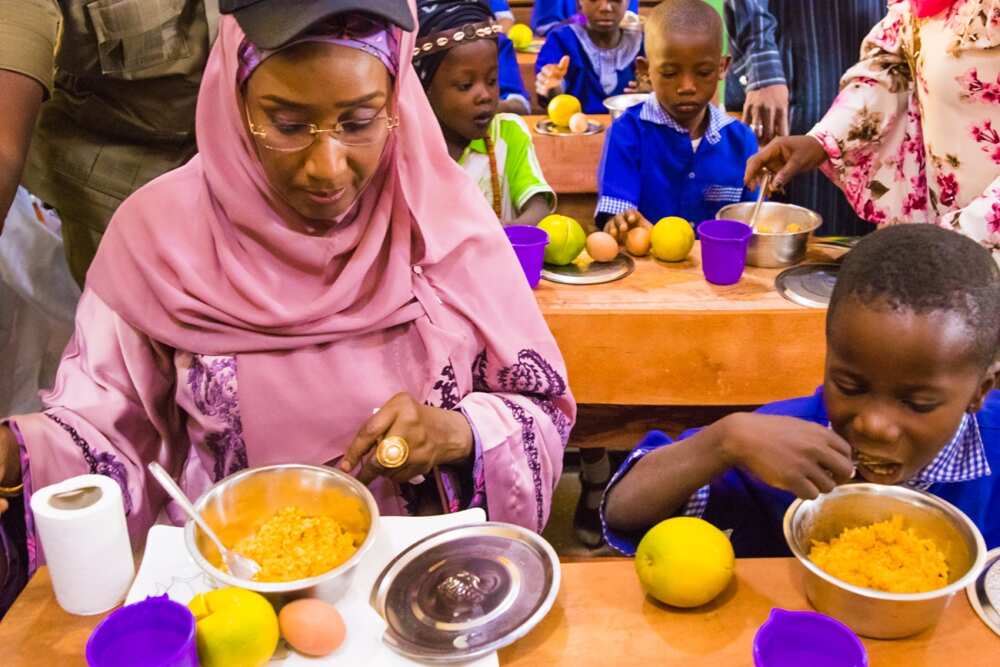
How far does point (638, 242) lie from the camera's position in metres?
2.71

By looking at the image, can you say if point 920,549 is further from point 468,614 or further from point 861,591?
point 468,614

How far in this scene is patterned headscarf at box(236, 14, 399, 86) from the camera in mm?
1326

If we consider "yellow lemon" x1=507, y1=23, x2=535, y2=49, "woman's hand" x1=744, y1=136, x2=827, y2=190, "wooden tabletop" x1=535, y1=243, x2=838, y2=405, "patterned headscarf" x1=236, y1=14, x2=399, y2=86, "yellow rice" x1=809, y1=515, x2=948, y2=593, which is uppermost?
"patterned headscarf" x1=236, y1=14, x2=399, y2=86

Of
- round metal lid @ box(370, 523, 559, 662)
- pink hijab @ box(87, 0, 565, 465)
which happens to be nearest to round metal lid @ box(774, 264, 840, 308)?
pink hijab @ box(87, 0, 565, 465)

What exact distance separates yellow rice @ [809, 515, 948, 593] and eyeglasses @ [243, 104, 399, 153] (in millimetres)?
Answer: 901

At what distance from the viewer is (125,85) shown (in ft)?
7.54

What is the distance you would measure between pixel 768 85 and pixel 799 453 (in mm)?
2747

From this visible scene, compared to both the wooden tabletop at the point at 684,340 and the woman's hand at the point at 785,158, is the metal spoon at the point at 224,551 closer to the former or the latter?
the wooden tabletop at the point at 684,340

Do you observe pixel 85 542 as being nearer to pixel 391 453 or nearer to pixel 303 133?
pixel 391 453

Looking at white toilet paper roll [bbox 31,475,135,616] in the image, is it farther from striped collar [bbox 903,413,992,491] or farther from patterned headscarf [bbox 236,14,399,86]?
striped collar [bbox 903,413,992,491]

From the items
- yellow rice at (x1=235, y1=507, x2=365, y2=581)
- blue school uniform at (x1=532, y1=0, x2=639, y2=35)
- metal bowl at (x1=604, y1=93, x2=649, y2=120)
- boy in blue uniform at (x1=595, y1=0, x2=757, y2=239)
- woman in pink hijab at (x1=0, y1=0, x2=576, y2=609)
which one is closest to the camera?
yellow rice at (x1=235, y1=507, x2=365, y2=581)

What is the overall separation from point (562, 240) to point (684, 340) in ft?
1.51

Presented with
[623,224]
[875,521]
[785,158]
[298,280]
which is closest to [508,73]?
[623,224]

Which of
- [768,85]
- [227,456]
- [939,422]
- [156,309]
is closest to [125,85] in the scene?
[156,309]
